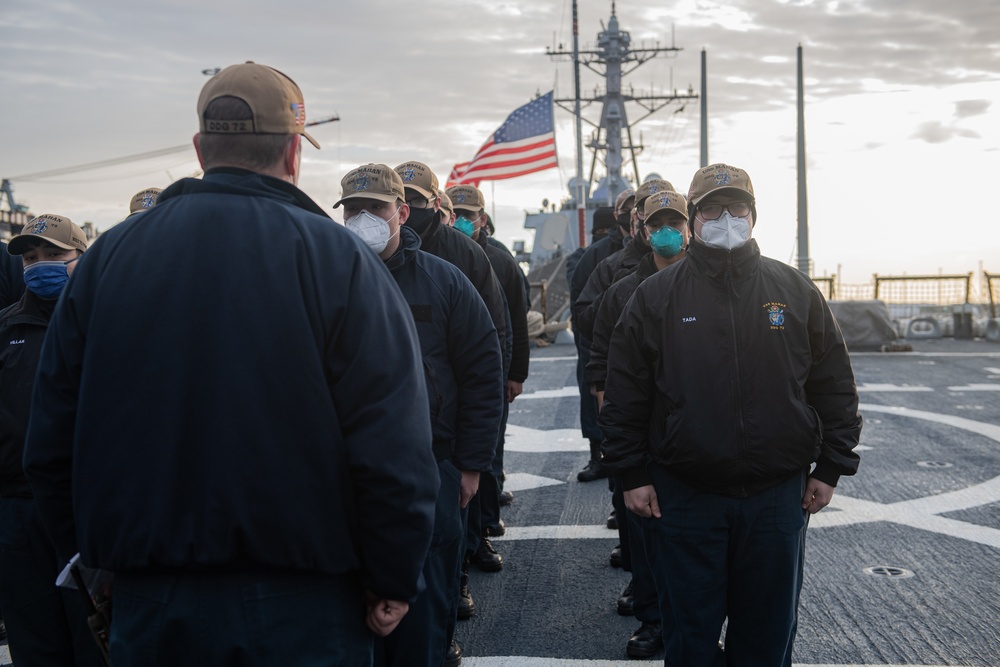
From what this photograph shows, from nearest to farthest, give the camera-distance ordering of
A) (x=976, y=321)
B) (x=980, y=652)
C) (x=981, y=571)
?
(x=980, y=652), (x=981, y=571), (x=976, y=321)

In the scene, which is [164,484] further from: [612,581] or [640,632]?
[612,581]

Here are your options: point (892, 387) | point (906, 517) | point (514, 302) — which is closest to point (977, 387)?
point (892, 387)

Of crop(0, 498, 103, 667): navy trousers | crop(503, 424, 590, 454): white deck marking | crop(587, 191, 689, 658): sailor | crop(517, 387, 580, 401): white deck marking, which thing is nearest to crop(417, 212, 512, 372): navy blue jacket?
crop(587, 191, 689, 658): sailor

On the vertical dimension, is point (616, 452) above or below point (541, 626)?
above

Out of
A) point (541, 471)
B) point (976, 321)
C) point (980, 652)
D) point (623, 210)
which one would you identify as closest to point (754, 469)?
point (980, 652)

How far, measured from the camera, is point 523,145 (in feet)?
47.5

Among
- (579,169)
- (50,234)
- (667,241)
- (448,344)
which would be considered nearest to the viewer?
(448,344)

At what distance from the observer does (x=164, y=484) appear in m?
1.88

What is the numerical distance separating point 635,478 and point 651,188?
100 inches

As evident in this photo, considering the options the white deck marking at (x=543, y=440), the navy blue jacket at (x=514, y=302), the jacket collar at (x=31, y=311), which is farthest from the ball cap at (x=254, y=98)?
the white deck marking at (x=543, y=440)

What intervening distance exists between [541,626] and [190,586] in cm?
302

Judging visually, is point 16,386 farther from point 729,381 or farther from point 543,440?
point 543,440

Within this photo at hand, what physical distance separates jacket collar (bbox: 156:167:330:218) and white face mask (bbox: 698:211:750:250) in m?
1.70

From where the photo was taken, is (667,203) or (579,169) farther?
(579,169)
